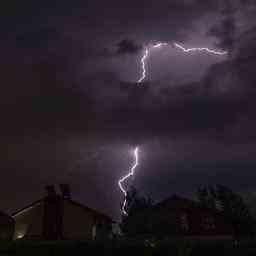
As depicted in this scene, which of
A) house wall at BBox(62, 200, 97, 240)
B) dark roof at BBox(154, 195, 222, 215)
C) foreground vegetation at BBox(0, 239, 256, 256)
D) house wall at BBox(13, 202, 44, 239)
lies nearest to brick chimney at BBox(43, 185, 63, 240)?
house wall at BBox(62, 200, 97, 240)

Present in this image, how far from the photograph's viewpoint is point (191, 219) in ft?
142

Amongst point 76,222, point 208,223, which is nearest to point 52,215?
point 76,222

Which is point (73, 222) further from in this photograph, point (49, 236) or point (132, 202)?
point (132, 202)

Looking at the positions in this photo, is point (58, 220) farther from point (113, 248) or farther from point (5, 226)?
point (113, 248)

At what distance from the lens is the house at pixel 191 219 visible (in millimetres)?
42103

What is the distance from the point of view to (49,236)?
128 feet

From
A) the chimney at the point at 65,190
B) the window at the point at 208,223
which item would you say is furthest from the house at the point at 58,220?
the window at the point at 208,223

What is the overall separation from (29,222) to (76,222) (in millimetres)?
4605

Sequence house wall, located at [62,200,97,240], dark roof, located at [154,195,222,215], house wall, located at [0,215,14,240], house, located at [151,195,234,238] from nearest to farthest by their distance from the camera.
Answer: house wall, located at [62,200,97,240] < house, located at [151,195,234,238] < dark roof, located at [154,195,222,215] < house wall, located at [0,215,14,240]

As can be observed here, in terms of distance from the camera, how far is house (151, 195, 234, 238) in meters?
42.1

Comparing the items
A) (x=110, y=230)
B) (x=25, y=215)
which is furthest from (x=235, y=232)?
(x=25, y=215)

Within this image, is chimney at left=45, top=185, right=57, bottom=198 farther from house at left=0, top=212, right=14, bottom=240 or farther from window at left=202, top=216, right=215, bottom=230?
window at left=202, top=216, right=215, bottom=230

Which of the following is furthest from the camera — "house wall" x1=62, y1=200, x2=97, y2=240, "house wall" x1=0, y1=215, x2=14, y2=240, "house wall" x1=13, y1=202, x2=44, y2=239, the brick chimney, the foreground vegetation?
"house wall" x1=0, y1=215, x2=14, y2=240

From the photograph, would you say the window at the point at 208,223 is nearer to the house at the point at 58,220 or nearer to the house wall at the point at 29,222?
the house at the point at 58,220
